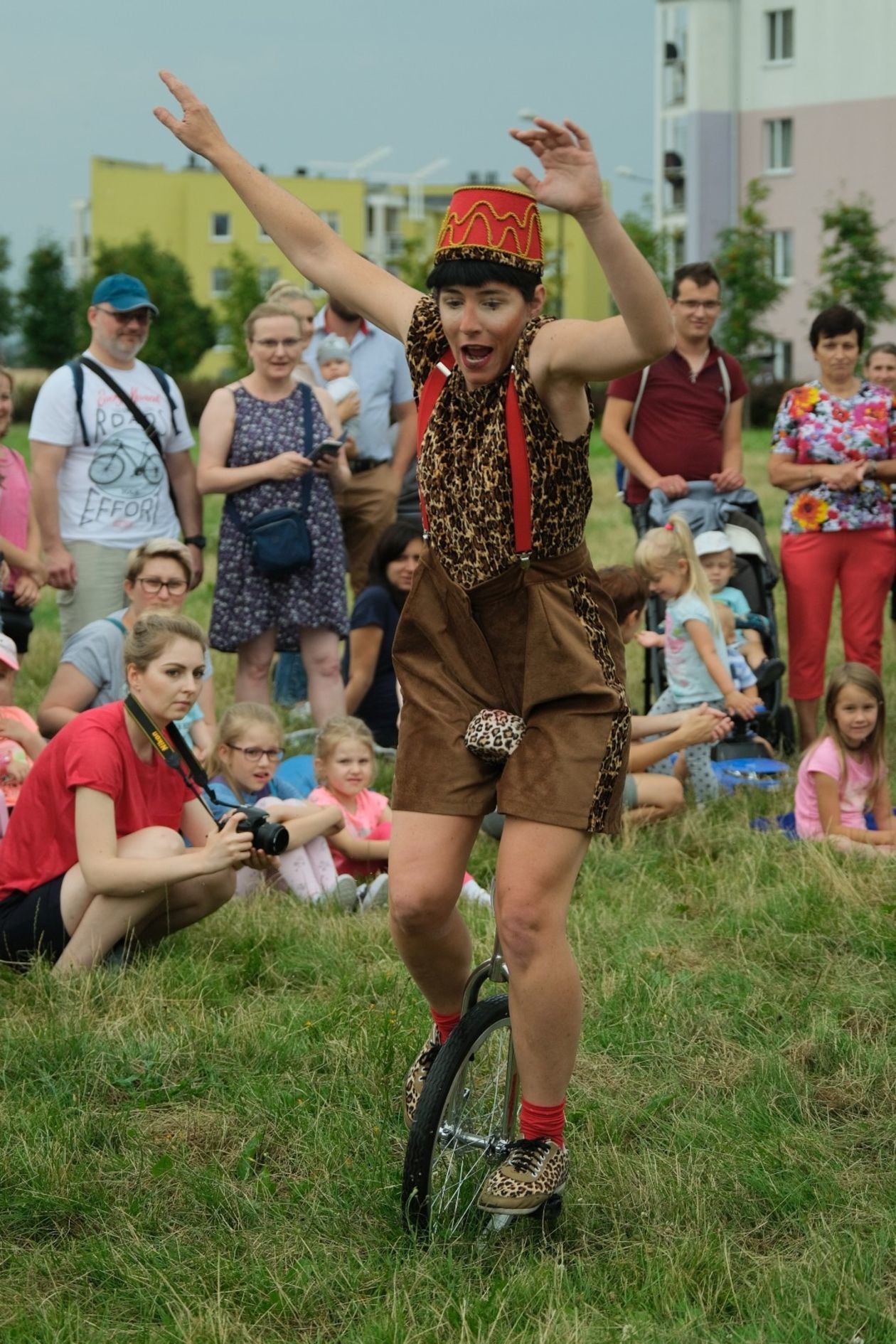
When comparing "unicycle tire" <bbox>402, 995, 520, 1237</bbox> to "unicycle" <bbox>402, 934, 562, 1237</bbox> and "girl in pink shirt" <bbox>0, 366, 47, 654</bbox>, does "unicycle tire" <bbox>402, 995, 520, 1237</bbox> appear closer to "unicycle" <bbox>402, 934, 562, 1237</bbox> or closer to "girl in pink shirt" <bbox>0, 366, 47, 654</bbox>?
"unicycle" <bbox>402, 934, 562, 1237</bbox>

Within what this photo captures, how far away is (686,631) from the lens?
27.1 ft

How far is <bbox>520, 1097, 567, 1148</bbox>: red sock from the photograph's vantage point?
4.00 m

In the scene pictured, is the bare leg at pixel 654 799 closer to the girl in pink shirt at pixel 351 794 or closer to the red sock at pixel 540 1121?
the girl in pink shirt at pixel 351 794

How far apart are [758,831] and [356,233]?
325 ft

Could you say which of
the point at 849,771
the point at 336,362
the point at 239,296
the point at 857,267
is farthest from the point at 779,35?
the point at 849,771

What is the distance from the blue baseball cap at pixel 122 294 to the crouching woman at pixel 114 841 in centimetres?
240

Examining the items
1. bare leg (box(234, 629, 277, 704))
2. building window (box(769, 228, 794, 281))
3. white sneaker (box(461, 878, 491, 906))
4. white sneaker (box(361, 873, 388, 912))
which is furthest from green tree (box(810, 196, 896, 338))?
white sneaker (box(361, 873, 388, 912))

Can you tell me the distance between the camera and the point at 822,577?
8750mm

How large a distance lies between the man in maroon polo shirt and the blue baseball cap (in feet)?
7.80

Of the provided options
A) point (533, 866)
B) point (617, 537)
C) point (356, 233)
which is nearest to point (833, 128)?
point (617, 537)

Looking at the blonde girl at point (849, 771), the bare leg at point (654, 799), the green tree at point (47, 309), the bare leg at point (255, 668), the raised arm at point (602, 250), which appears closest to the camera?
the raised arm at point (602, 250)

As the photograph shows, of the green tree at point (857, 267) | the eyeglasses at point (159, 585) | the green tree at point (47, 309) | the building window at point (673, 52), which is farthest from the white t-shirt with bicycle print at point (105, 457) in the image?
the green tree at point (47, 309)

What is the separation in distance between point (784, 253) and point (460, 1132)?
56.7 meters

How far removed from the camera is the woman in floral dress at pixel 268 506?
797 cm
